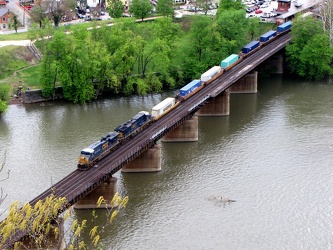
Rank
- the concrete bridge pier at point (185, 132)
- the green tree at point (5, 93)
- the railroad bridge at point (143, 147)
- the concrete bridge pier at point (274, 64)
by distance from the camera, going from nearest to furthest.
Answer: the railroad bridge at point (143, 147) → the concrete bridge pier at point (185, 132) → the green tree at point (5, 93) → the concrete bridge pier at point (274, 64)

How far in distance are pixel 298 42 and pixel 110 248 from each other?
54850 mm

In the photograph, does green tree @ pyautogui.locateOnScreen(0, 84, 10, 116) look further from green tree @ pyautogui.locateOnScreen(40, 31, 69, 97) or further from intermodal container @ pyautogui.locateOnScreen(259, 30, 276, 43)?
intermodal container @ pyautogui.locateOnScreen(259, 30, 276, 43)

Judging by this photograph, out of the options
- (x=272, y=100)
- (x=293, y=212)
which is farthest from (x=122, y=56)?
(x=293, y=212)

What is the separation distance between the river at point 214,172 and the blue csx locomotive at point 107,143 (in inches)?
→ 154

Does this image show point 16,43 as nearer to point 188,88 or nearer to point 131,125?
point 188,88

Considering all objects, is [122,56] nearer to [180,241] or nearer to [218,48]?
[218,48]

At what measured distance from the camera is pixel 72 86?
278ft

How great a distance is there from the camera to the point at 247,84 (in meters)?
87.9

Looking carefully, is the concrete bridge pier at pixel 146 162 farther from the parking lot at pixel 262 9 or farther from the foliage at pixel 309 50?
the parking lot at pixel 262 9

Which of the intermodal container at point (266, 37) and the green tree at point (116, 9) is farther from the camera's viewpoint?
the green tree at point (116, 9)

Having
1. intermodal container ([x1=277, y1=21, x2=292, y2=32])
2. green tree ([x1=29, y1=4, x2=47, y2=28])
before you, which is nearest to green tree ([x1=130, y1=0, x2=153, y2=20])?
green tree ([x1=29, y1=4, x2=47, y2=28])

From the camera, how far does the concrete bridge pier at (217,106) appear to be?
78.2 meters

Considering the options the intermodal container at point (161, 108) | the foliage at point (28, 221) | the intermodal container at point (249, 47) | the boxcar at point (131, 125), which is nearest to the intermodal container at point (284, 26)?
the intermodal container at point (249, 47)

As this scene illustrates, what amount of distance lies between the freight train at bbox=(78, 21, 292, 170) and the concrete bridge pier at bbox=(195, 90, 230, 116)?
8.01ft
